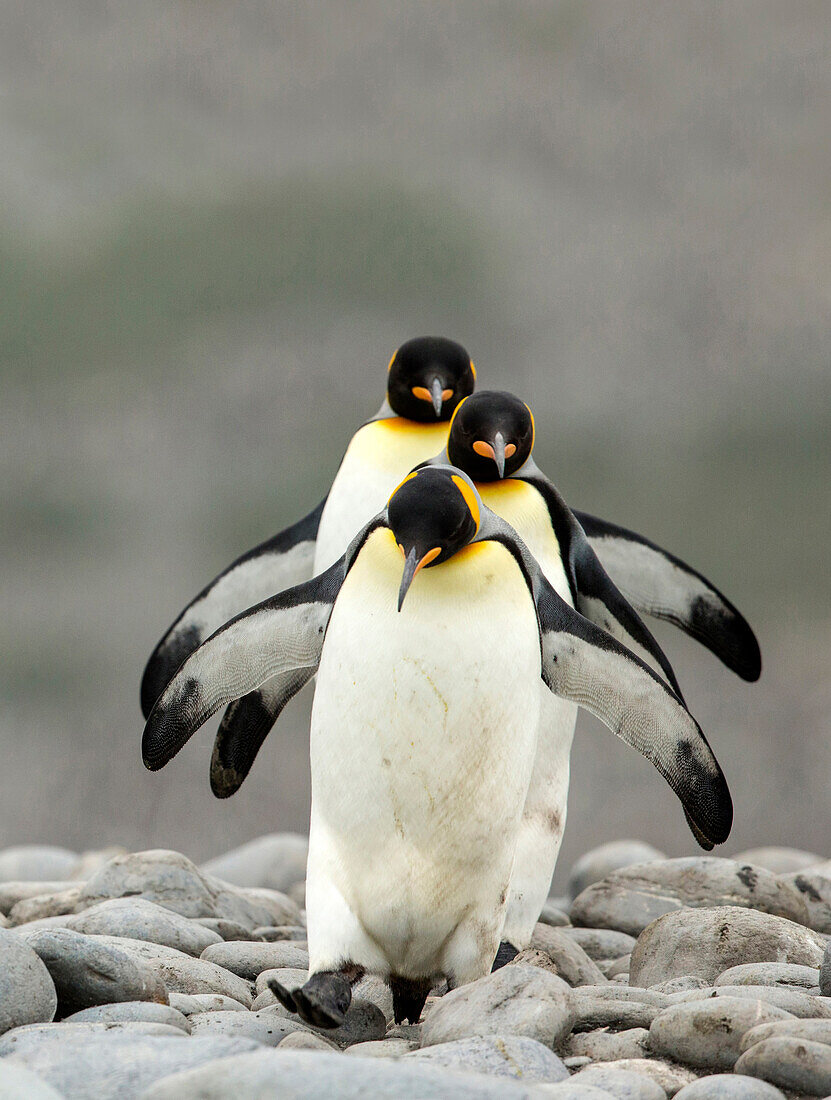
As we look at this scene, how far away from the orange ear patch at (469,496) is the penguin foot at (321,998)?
2.58ft

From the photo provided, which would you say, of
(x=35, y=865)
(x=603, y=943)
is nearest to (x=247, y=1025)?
(x=603, y=943)

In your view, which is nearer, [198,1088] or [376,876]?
[198,1088]

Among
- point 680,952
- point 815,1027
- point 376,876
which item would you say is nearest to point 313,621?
point 376,876

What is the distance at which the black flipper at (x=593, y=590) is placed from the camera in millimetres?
2902

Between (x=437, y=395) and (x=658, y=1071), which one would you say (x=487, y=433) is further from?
(x=658, y=1071)

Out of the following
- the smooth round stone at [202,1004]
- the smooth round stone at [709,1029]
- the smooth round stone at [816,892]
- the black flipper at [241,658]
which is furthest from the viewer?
the smooth round stone at [816,892]

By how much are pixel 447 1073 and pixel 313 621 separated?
113 centimetres

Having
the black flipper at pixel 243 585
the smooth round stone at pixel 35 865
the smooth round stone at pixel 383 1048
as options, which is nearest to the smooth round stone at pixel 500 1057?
the smooth round stone at pixel 383 1048

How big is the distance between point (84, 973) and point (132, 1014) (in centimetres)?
13

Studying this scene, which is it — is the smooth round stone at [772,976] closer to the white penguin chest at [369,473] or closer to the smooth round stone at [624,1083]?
the smooth round stone at [624,1083]

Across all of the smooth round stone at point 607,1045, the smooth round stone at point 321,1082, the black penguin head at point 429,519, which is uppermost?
the black penguin head at point 429,519

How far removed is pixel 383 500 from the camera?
3092 mm

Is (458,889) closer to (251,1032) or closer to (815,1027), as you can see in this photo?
(251,1032)

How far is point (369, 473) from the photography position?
3.18 metres
